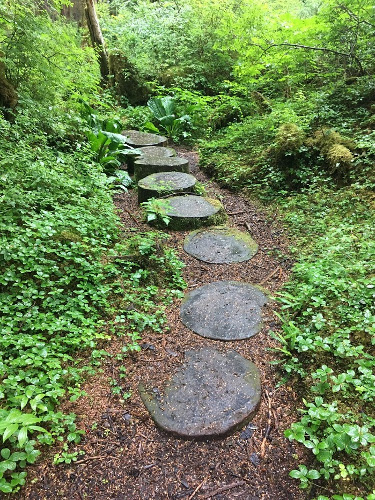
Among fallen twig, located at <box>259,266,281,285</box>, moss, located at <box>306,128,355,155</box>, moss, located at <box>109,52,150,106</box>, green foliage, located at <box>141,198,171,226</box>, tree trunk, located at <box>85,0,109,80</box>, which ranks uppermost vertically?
tree trunk, located at <box>85,0,109,80</box>

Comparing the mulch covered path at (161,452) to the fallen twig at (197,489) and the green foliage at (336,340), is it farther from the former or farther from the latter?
the green foliage at (336,340)

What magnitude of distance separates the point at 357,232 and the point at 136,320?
2.46m

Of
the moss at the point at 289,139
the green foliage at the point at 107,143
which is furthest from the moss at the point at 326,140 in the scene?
the green foliage at the point at 107,143

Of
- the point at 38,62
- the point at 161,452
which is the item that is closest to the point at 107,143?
the point at 38,62

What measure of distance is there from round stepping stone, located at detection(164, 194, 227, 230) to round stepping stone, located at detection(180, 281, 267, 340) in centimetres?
124

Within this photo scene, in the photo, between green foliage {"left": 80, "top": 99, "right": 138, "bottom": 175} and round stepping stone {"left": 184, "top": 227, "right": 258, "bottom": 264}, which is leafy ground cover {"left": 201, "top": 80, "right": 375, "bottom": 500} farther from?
green foliage {"left": 80, "top": 99, "right": 138, "bottom": 175}

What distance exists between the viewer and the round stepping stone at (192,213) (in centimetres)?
431

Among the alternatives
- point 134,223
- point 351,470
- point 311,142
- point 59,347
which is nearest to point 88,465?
point 59,347

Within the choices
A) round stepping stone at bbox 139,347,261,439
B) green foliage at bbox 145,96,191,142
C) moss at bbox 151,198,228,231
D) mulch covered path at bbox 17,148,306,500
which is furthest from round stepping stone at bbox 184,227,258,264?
green foliage at bbox 145,96,191,142

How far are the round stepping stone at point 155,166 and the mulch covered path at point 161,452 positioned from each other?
3.60 metres

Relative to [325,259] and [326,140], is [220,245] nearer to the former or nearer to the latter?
[325,259]

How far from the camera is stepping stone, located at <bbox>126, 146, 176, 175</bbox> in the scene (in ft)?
19.9

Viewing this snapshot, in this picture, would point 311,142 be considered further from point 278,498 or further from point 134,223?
point 278,498

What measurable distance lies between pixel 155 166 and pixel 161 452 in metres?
4.52
